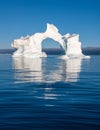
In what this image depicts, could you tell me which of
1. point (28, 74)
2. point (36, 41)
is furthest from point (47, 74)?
point (36, 41)

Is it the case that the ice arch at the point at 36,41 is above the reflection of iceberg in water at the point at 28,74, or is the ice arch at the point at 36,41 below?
above

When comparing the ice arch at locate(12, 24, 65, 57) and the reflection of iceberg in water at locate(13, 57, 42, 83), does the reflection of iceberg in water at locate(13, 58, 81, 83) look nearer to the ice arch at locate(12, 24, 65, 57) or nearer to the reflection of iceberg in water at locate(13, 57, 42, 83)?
the reflection of iceberg in water at locate(13, 57, 42, 83)

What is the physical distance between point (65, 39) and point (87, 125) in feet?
212

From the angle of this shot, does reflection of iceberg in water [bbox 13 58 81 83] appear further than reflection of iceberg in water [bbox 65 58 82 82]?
No

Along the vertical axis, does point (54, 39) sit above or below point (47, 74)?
above

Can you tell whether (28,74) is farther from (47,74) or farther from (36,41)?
(36,41)

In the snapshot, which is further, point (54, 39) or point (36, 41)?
point (54, 39)

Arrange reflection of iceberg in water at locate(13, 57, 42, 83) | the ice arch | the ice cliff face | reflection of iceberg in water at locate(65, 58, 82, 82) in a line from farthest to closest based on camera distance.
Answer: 1. the ice arch
2. the ice cliff face
3. reflection of iceberg in water at locate(65, 58, 82, 82)
4. reflection of iceberg in water at locate(13, 57, 42, 83)

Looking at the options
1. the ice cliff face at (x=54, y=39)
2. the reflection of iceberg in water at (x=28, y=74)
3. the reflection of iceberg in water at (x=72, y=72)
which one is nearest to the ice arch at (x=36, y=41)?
the ice cliff face at (x=54, y=39)

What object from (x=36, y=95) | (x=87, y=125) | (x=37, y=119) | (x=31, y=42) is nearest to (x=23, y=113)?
(x=37, y=119)

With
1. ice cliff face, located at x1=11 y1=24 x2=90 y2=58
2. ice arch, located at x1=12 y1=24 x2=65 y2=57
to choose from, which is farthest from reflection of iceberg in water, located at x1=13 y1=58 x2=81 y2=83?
ice arch, located at x1=12 y1=24 x2=65 y2=57

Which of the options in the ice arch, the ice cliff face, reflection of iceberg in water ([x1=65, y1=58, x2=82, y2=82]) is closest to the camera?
reflection of iceberg in water ([x1=65, y1=58, x2=82, y2=82])

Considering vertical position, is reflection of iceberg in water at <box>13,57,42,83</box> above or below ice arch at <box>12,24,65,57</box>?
below

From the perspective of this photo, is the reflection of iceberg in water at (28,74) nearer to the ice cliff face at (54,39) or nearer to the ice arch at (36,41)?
the ice cliff face at (54,39)
